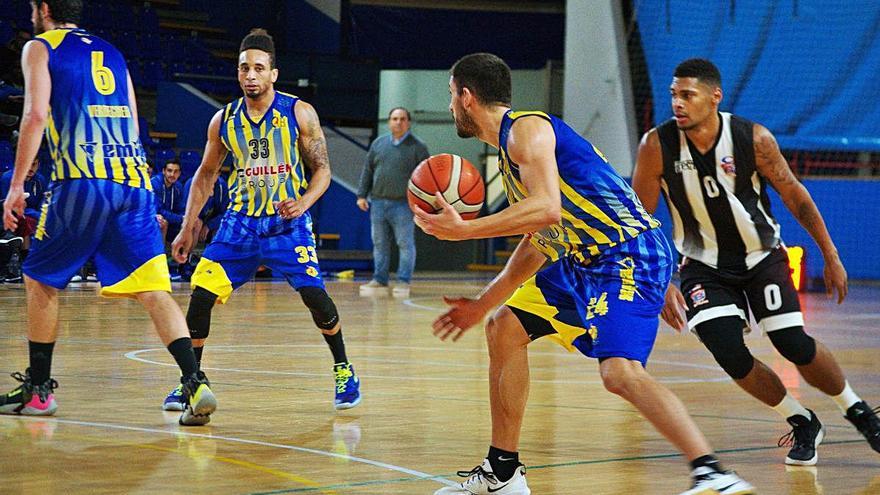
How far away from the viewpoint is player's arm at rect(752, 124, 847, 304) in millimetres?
5008

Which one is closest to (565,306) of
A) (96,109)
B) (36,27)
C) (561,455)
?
(561,455)

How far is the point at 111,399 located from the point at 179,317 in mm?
868

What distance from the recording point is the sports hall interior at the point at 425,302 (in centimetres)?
464

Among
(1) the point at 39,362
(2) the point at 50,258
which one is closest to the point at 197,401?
(1) the point at 39,362

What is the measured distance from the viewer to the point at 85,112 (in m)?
5.36

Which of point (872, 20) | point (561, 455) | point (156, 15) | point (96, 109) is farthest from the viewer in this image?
point (156, 15)

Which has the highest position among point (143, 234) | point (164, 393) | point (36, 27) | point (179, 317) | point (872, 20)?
point (872, 20)

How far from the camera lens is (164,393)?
251 inches

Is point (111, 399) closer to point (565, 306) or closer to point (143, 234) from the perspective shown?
point (143, 234)

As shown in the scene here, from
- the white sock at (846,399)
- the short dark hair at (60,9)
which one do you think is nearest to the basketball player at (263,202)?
the short dark hair at (60,9)

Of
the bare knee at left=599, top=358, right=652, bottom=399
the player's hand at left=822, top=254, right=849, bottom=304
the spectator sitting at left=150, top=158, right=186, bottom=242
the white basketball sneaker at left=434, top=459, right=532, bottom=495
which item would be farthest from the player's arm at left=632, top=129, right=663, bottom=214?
the spectator sitting at left=150, top=158, right=186, bottom=242

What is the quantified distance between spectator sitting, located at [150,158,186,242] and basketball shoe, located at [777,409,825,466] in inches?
471

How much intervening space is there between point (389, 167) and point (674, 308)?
34.7ft

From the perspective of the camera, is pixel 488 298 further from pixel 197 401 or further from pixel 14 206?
pixel 14 206
